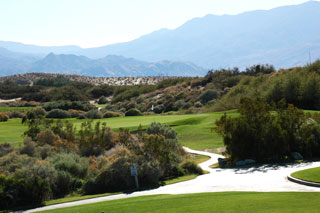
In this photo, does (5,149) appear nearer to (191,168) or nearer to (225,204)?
(191,168)

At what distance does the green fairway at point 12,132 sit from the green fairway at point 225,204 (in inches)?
676

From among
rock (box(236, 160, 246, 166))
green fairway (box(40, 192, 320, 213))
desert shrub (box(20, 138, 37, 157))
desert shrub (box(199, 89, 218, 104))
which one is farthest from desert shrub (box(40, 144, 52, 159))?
desert shrub (box(199, 89, 218, 104))

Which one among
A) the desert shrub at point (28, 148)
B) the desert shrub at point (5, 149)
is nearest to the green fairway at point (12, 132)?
the desert shrub at point (5, 149)

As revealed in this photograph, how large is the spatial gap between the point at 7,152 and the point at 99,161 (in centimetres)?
548

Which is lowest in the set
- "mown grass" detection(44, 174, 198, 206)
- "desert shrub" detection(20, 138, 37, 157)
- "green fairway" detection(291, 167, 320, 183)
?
"mown grass" detection(44, 174, 198, 206)

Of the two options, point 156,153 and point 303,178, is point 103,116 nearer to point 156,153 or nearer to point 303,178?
point 156,153

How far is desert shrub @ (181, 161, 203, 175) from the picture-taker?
21.0 m

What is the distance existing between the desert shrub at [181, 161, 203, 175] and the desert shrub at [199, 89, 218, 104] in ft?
138

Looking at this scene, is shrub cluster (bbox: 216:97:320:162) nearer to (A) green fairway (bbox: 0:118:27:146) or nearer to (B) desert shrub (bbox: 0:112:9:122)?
(A) green fairway (bbox: 0:118:27:146)

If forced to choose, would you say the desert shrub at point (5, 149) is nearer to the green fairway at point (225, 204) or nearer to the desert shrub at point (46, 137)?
the desert shrub at point (46, 137)

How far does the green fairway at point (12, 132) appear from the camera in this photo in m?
29.9

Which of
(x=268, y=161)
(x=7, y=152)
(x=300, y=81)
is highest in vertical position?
(x=300, y=81)

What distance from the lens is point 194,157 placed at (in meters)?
26.5

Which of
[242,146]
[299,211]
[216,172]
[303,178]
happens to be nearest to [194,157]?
[242,146]
